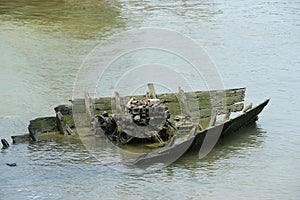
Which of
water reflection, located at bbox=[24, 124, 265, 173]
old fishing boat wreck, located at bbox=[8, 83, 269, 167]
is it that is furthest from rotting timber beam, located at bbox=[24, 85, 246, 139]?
water reflection, located at bbox=[24, 124, 265, 173]

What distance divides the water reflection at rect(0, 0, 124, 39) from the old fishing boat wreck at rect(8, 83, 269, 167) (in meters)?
7.58

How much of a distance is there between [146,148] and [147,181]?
747 mm

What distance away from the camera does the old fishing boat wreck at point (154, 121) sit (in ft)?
34.1

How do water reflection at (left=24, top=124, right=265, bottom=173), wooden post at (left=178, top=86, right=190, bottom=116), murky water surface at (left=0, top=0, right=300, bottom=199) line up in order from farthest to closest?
1. wooden post at (left=178, top=86, right=190, bottom=116)
2. water reflection at (left=24, top=124, right=265, bottom=173)
3. murky water surface at (left=0, top=0, right=300, bottom=199)

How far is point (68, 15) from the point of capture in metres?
21.7

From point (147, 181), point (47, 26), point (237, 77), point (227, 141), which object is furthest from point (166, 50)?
point (147, 181)

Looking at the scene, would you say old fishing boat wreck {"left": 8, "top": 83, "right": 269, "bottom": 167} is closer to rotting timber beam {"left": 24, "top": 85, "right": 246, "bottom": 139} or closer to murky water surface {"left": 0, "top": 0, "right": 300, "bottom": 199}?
rotting timber beam {"left": 24, "top": 85, "right": 246, "bottom": 139}

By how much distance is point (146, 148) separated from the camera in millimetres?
10586

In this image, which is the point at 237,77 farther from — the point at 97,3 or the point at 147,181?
the point at 97,3

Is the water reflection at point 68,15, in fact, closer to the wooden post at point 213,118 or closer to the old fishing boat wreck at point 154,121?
the old fishing boat wreck at point 154,121

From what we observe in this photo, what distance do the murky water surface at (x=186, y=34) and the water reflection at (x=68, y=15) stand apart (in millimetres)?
30

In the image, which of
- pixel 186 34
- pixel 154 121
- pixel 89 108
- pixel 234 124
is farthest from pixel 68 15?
pixel 154 121

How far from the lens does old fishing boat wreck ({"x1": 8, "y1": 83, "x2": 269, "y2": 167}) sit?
10.4 metres

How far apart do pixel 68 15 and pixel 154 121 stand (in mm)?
11869
